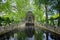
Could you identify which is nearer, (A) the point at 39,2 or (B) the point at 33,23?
(A) the point at 39,2

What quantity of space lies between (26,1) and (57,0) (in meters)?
26.3

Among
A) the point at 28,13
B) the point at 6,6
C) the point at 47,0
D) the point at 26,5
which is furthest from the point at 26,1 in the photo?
the point at 6,6

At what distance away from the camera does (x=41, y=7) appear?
4444cm

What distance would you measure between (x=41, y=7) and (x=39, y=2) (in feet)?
10.5

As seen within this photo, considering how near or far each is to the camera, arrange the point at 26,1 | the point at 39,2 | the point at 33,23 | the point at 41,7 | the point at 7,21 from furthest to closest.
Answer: the point at 33,23
the point at 26,1
the point at 41,7
the point at 39,2
the point at 7,21

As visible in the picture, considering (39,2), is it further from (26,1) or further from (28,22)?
(28,22)

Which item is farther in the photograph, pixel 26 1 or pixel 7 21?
pixel 26 1

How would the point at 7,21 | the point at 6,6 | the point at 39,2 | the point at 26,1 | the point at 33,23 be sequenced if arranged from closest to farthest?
the point at 6,6 → the point at 7,21 → the point at 39,2 → the point at 26,1 → the point at 33,23

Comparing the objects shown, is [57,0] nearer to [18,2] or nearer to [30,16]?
[18,2]

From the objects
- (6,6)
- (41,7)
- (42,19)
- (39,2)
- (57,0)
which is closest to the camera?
(57,0)

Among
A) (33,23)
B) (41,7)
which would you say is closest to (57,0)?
(41,7)

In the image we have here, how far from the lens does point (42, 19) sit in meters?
52.7

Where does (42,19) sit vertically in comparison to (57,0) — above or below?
below

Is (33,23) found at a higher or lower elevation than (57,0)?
lower
